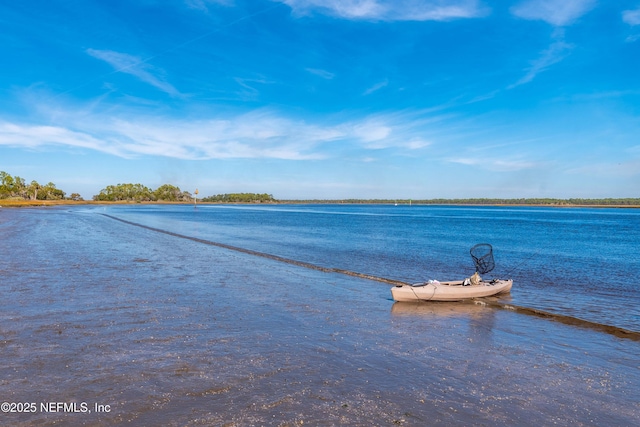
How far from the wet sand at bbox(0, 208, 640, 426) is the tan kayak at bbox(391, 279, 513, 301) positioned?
0.47m

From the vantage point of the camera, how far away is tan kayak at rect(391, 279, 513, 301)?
55.4ft

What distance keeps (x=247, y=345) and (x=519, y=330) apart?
29.6ft

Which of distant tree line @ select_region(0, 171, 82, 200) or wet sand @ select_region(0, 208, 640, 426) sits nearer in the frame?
wet sand @ select_region(0, 208, 640, 426)

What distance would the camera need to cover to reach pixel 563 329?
45.9 feet

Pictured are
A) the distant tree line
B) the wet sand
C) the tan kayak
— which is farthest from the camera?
the distant tree line

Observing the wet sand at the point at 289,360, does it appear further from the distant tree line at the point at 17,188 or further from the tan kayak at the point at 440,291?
the distant tree line at the point at 17,188

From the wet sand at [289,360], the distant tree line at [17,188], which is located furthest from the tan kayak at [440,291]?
the distant tree line at [17,188]

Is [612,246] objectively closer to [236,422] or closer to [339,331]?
[339,331]

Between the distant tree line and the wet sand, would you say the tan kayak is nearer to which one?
the wet sand

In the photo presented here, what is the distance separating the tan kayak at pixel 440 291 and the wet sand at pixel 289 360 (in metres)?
0.47

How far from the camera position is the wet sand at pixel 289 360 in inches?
298

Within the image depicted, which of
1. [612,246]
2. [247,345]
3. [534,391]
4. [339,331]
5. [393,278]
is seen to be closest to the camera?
[534,391]

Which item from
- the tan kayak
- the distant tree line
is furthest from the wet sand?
the distant tree line

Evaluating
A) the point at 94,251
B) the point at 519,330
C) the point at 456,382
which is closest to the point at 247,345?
the point at 456,382
